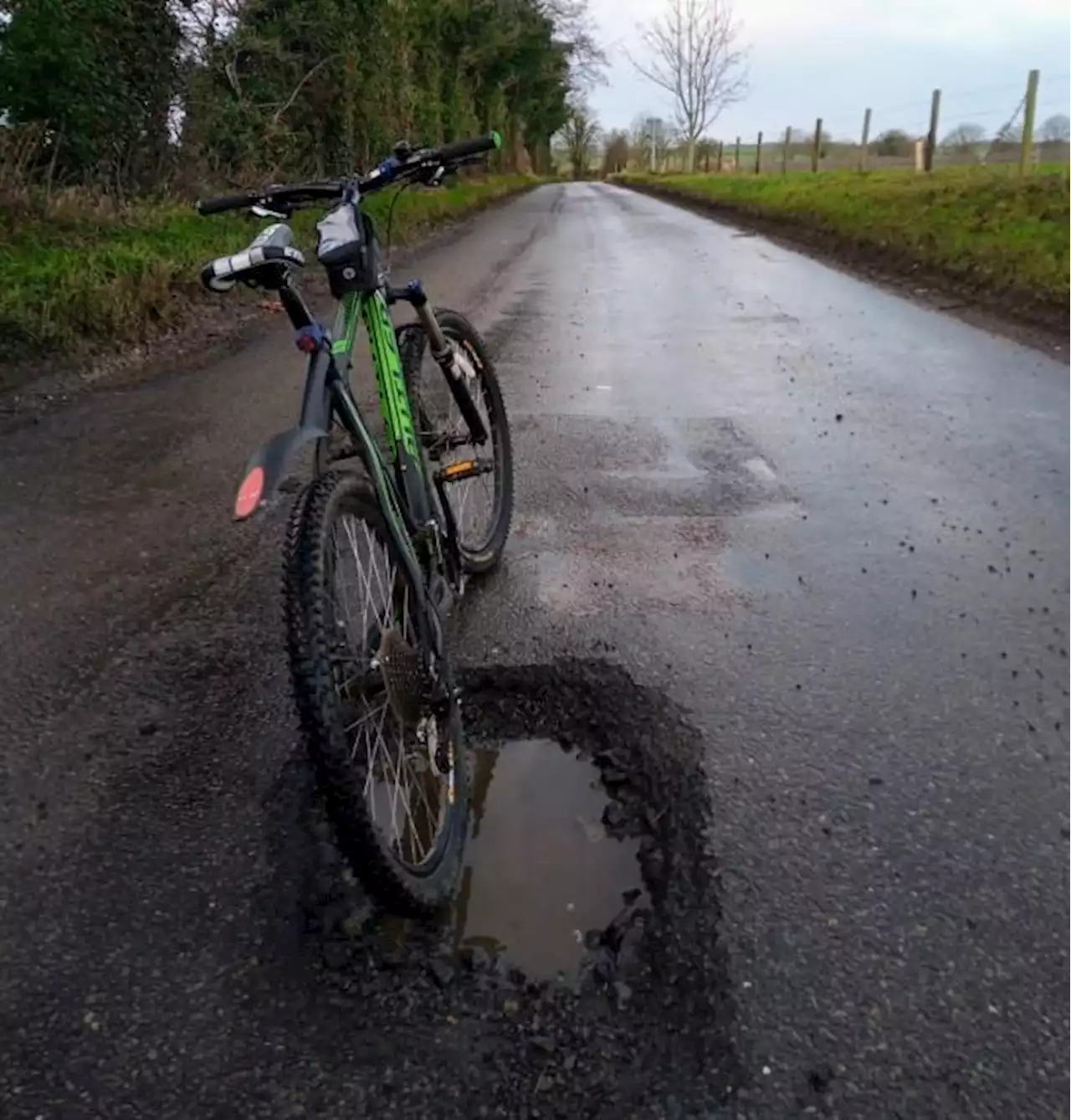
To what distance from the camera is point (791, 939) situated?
2.22 meters

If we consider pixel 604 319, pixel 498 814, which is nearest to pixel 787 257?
pixel 604 319

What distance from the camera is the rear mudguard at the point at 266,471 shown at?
2.08 meters

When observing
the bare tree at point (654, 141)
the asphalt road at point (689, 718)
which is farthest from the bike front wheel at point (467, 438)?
the bare tree at point (654, 141)

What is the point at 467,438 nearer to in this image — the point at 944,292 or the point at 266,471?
the point at 266,471

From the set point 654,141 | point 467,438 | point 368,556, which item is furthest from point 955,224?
point 654,141

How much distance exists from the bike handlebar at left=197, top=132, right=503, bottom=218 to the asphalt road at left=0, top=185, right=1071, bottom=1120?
135cm

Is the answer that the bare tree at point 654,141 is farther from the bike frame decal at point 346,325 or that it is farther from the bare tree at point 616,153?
the bike frame decal at point 346,325

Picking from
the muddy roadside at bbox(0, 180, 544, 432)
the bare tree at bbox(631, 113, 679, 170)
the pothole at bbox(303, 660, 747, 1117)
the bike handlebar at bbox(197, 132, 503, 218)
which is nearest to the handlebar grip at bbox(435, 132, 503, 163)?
the bike handlebar at bbox(197, 132, 503, 218)

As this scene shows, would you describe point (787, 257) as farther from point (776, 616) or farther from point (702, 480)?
point (776, 616)

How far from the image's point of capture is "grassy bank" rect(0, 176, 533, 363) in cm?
707

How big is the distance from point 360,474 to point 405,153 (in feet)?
3.69

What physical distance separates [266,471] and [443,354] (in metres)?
1.69

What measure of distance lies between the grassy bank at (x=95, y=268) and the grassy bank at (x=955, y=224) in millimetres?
6671

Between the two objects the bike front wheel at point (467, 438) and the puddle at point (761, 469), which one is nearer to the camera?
the bike front wheel at point (467, 438)
